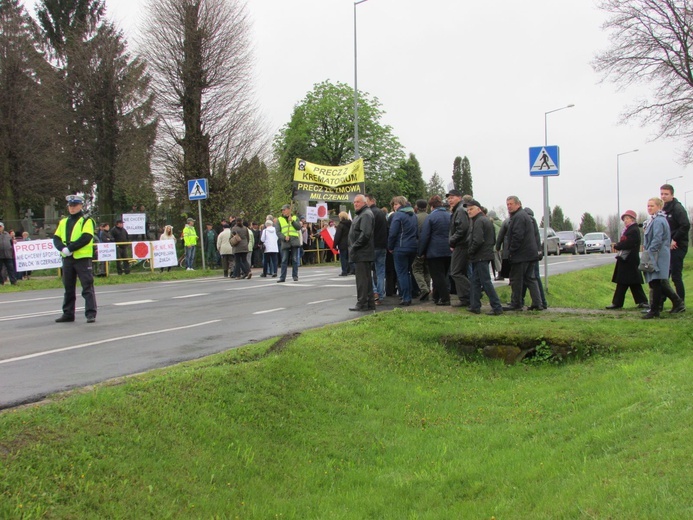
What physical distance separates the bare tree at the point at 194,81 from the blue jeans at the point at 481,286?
24.9m

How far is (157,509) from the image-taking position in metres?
4.18

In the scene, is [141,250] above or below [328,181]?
below

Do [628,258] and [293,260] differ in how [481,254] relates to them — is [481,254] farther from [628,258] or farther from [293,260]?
[293,260]

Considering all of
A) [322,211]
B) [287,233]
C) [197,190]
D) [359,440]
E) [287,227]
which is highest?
[197,190]

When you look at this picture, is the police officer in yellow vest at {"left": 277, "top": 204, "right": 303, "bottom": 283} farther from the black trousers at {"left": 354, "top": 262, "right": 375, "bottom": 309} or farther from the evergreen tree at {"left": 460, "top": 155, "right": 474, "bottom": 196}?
the evergreen tree at {"left": 460, "top": 155, "right": 474, "bottom": 196}

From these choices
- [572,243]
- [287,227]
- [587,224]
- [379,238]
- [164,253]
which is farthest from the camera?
[587,224]

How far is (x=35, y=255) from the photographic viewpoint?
22188 millimetres

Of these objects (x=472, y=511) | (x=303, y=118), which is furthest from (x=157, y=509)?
(x=303, y=118)

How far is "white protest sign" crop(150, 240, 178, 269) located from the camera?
81.9 ft

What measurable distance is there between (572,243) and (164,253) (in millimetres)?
35567

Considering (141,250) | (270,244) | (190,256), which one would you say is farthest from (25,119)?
(270,244)

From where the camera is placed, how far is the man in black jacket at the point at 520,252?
11.3 meters

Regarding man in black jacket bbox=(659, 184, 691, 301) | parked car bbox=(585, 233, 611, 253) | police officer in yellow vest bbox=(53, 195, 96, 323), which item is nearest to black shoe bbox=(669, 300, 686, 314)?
man in black jacket bbox=(659, 184, 691, 301)

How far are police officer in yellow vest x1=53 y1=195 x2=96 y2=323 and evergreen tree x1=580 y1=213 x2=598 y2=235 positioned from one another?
121255mm
